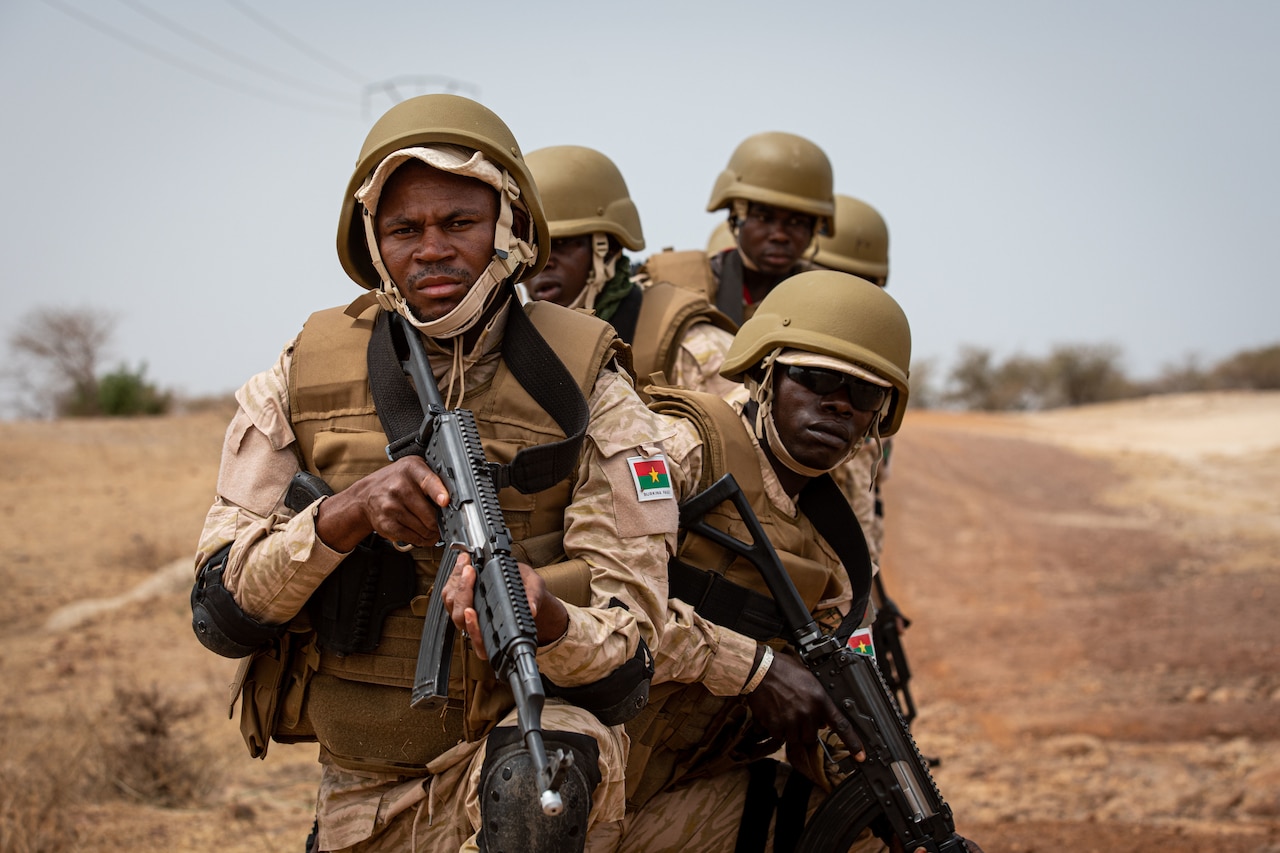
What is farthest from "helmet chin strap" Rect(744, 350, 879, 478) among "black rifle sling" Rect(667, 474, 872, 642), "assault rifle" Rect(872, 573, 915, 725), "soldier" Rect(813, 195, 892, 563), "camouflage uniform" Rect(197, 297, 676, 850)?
"soldier" Rect(813, 195, 892, 563)

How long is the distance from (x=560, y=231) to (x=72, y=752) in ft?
12.5

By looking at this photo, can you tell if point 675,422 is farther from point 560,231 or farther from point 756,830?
point 560,231

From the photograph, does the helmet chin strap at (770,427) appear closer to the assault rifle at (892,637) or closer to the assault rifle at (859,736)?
the assault rifle at (859,736)

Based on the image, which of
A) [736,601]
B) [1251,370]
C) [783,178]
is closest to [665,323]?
[783,178]

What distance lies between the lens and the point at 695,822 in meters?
3.45

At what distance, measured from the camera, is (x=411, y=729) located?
2879 mm

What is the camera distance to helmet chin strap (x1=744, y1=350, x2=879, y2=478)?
3711mm

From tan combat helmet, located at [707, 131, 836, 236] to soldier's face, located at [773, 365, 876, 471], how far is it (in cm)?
211

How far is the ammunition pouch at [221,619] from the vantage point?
8.87ft

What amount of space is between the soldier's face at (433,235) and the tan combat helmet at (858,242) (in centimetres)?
435

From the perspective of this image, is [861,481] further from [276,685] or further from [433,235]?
[276,685]

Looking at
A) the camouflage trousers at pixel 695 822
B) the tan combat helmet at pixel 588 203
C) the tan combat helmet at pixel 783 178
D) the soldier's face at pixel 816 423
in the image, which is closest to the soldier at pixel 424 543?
the camouflage trousers at pixel 695 822

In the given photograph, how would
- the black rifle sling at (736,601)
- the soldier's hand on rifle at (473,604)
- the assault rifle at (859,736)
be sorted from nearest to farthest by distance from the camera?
the soldier's hand on rifle at (473,604) < the assault rifle at (859,736) < the black rifle sling at (736,601)

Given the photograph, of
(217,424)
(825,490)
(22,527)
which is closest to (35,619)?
(22,527)
